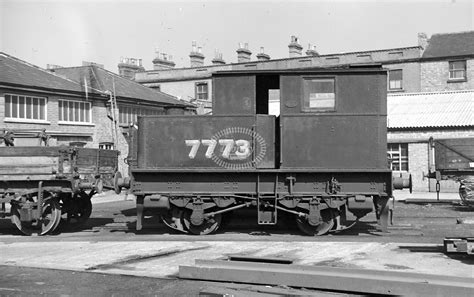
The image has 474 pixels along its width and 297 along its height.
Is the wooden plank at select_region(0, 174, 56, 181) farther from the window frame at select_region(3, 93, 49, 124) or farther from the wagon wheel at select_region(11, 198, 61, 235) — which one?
the window frame at select_region(3, 93, 49, 124)

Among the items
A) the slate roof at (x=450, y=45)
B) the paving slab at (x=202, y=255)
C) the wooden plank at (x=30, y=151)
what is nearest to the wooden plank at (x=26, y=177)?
the wooden plank at (x=30, y=151)

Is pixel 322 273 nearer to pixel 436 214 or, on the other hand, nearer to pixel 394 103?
pixel 436 214

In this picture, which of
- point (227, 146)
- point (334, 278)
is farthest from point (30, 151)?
point (334, 278)

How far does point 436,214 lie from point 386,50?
74.6ft

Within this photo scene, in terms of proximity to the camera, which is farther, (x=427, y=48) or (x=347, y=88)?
(x=427, y=48)

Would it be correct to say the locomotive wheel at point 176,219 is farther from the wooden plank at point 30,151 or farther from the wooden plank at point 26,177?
the wooden plank at point 30,151

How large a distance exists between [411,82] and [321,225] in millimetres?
26034

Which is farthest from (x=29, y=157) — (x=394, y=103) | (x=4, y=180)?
(x=394, y=103)

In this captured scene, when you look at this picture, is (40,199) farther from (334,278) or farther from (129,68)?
(129,68)

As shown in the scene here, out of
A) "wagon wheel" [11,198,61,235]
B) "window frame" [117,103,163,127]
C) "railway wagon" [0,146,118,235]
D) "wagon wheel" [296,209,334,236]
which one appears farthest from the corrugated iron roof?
"wagon wheel" [11,198,61,235]

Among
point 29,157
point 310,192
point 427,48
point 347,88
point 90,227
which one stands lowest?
point 90,227

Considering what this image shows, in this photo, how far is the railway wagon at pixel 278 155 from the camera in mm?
10719

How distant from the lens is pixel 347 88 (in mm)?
10781

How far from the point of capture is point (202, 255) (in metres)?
8.89
